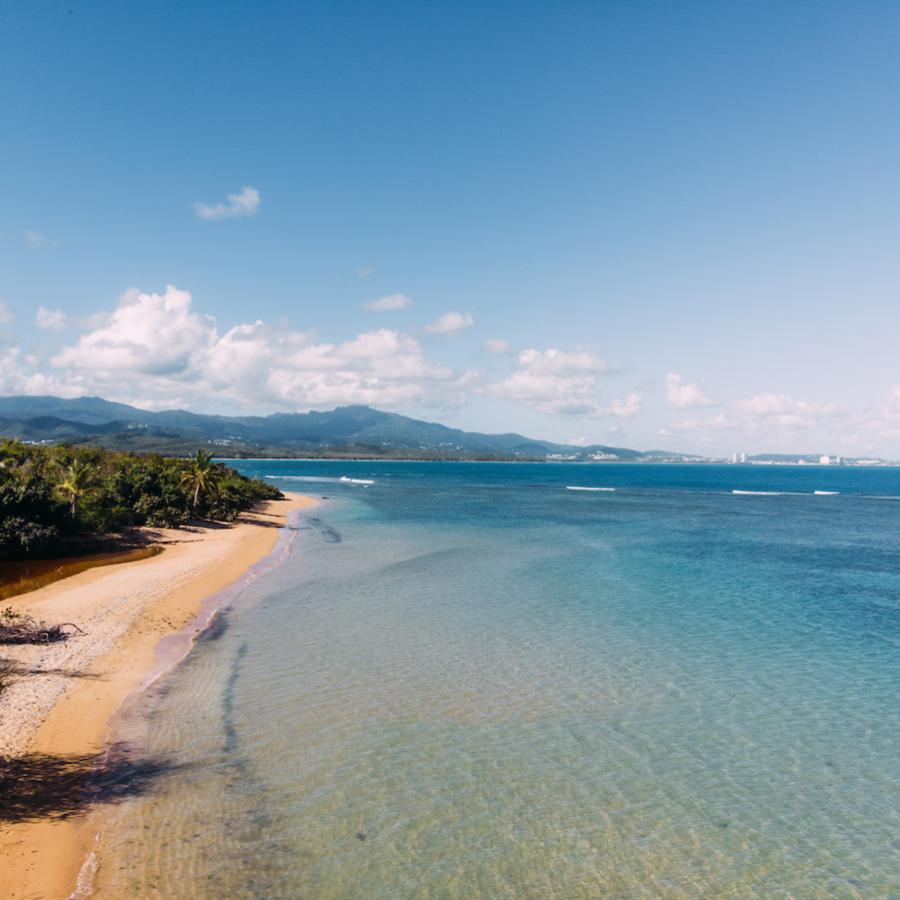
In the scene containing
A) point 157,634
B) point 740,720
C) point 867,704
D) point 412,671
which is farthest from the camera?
point 157,634

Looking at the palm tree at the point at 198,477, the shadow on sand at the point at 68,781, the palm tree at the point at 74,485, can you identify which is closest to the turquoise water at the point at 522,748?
the shadow on sand at the point at 68,781

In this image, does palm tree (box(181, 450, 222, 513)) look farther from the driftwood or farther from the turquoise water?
the driftwood

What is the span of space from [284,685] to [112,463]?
5509cm

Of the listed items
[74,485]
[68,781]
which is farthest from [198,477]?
[68,781]

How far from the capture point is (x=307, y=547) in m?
44.5

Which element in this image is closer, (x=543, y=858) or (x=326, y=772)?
(x=543, y=858)

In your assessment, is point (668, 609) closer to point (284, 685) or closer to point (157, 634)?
point (284, 685)

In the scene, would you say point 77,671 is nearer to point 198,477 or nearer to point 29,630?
point 29,630

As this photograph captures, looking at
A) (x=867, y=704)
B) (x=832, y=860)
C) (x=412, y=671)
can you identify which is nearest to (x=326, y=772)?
(x=412, y=671)

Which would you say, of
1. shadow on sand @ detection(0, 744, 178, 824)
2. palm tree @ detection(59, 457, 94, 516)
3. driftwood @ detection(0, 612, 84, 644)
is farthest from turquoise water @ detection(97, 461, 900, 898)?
palm tree @ detection(59, 457, 94, 516)

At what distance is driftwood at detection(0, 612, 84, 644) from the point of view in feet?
62.6

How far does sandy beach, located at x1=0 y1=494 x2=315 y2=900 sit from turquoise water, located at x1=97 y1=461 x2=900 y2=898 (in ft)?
3.00

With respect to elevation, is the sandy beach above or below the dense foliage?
below

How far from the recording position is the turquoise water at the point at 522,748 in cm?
985
